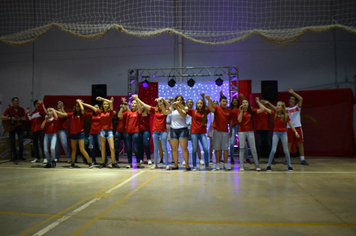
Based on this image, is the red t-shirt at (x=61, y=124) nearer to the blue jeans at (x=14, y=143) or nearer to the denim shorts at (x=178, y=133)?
the blue jeans at (x=14, y=143)

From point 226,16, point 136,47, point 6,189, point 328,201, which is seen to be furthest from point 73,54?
point 328,201

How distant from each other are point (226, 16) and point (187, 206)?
30.2 feet

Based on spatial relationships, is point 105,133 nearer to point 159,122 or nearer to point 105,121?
point 105,121

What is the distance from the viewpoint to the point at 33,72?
1333 cm

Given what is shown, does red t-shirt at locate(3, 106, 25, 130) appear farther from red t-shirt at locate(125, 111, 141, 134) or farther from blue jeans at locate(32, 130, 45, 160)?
red t-shirt at locate(125, 111, 141, 134)

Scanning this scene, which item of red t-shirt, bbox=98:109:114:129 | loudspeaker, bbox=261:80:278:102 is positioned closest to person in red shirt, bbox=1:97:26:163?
red t-shirt, bbox=98:109:114:129

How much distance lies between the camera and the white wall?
38.4 ft

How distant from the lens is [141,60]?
12.7 m

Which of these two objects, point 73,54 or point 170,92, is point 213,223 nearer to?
point 170,92

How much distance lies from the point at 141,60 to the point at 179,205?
34.6 feet

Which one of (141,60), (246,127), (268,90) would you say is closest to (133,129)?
(246,127)

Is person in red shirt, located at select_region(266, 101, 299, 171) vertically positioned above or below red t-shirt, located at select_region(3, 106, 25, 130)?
below

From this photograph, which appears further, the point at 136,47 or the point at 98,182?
the point at 136,47

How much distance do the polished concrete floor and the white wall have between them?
25.5 feet
